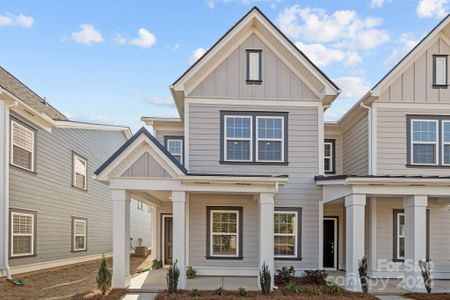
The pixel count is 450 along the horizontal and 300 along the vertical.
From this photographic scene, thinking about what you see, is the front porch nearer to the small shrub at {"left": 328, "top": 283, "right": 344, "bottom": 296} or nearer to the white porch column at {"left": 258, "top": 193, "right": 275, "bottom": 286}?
the small shrub at {"left": 328, "top": 283, "right": 344, "bottom": 296}

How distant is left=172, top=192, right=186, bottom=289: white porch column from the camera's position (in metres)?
12.1

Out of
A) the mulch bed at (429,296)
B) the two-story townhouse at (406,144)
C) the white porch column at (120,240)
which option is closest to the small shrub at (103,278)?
the white porch column at (120,240)

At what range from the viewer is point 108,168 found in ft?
39.8

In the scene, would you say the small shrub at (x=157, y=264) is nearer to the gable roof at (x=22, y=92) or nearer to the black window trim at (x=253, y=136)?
the black window trim at (x=253, y=136)

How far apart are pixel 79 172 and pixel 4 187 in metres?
7.18

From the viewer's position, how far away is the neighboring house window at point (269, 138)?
14.5 meters

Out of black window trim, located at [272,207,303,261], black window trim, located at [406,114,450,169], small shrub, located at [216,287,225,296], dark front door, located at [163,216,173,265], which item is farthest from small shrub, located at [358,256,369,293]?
dark front door, located at [163,216,173,265]

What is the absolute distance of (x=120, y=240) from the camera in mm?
12180

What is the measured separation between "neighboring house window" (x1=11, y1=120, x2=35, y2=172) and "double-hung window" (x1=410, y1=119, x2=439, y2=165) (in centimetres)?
1283

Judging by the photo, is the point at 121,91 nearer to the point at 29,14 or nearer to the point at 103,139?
the point at 103,139

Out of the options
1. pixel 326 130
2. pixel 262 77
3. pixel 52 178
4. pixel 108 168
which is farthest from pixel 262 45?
pixel 52 178

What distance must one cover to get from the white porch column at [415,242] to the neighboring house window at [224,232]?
504 centimetres

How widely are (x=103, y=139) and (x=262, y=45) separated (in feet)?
40.6

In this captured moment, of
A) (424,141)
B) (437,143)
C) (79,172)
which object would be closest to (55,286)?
(79,172)
